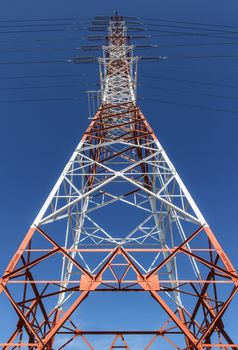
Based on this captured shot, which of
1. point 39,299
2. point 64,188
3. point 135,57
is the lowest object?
point 39,299

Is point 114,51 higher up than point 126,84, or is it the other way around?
point 114,51

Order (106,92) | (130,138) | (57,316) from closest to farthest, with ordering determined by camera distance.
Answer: (57,316)
(130,138)
(106,92)

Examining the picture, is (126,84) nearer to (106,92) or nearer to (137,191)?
(106,92)

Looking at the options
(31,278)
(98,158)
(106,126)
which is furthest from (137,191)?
(31,278)

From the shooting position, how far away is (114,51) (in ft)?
80.7

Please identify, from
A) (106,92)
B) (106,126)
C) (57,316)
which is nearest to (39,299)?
(57,316)

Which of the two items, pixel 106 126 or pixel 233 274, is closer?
pixel 233 274

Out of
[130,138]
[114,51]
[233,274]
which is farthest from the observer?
[114,51]

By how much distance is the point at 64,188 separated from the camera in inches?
490

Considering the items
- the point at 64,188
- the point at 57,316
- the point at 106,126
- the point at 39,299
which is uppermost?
the point at 106,126

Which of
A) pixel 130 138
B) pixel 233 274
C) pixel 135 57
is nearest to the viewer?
pixel 233 274

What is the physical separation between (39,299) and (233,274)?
18.1ft

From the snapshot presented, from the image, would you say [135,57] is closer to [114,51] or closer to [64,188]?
[114,51]

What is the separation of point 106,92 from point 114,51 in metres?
6.00
